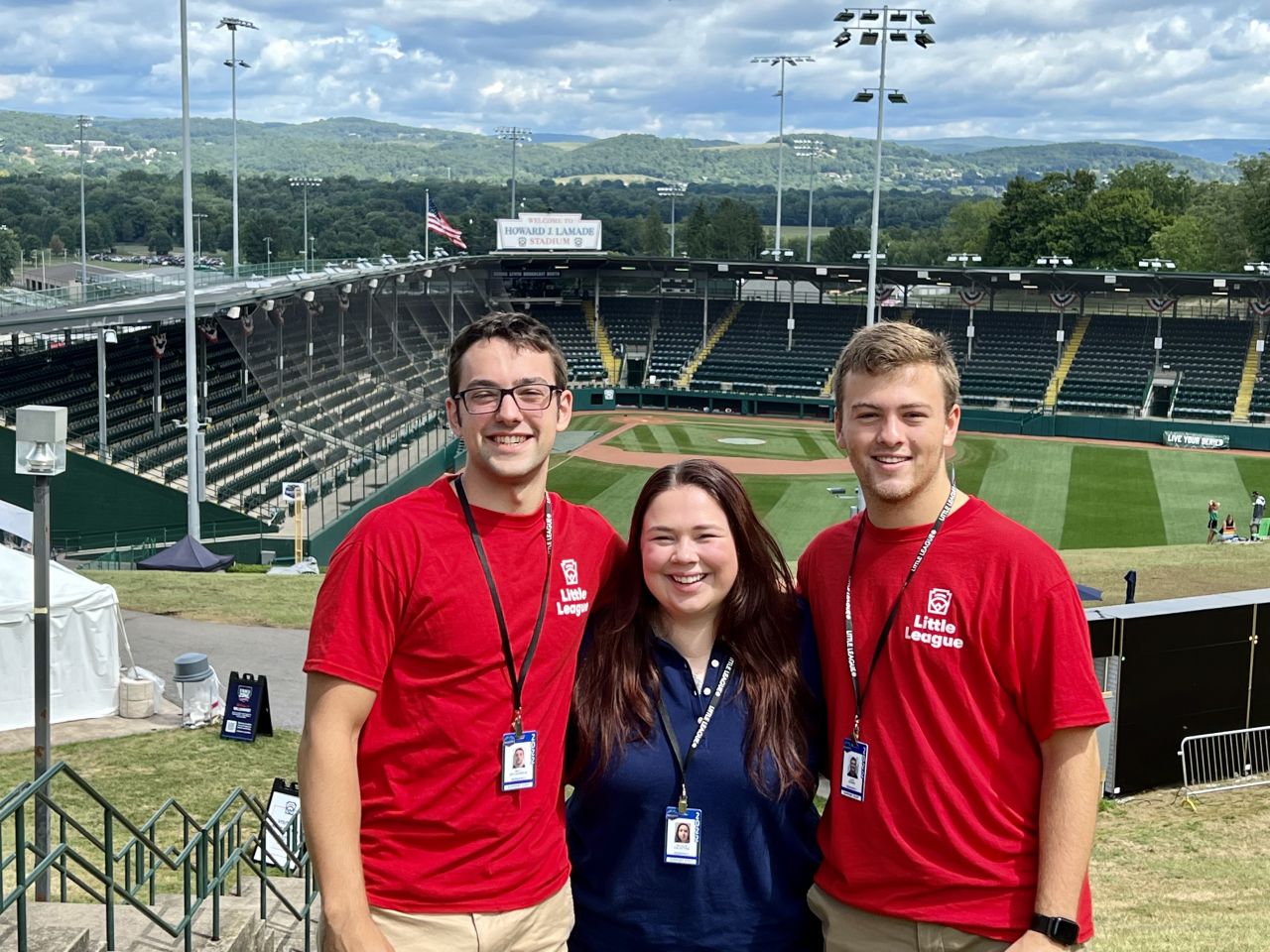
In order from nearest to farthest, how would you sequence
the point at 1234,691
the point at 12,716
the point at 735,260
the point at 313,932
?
the point at 313,932 → the point at 1234,691 → the point at 12,716 → the point at 735,260

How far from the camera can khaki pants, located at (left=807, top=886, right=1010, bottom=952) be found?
167 inches

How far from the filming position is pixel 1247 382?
60.5m

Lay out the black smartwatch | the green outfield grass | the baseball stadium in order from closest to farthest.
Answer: the black smartwatch < the baseball stadium < the green outfield grass

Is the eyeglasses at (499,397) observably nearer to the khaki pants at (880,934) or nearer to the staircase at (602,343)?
the khaki pants at (880,934)

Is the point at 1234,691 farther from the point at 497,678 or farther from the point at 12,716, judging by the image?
the point at 12,716

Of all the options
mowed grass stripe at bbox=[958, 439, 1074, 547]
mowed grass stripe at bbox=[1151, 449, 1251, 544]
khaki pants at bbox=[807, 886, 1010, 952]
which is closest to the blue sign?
khaki pants at bbox=[807, 886, 1010, 952]

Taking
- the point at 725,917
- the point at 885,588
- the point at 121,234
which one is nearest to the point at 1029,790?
the point at 885,588

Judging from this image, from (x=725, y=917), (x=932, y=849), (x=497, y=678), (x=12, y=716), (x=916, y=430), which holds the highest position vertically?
(x=916, y=430)

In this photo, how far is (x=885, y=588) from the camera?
4355 millimetres

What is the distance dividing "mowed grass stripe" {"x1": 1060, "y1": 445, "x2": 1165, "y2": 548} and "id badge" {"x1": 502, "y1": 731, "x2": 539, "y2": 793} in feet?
112

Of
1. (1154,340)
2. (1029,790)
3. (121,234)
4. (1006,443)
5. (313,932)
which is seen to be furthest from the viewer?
(121,234)

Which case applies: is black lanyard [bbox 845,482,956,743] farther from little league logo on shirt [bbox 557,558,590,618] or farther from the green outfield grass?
the green outfield grass

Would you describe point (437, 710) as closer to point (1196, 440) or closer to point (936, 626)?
point (936, 626)

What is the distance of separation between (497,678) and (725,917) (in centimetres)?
A: 112
